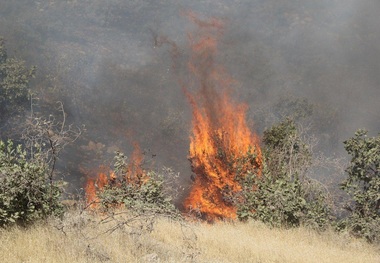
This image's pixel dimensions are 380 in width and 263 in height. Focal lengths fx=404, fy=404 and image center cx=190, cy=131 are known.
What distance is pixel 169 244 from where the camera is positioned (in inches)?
440

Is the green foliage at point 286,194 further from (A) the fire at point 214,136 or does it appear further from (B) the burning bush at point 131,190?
(B) the burning bush at point 131,190

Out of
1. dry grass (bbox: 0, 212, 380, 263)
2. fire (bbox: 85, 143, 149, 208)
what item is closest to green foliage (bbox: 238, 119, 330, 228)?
dry grass (bbox: 0, 212, 380, 263)

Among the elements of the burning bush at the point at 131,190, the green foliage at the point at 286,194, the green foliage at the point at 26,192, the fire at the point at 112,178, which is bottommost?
the fire at the point at 112,178

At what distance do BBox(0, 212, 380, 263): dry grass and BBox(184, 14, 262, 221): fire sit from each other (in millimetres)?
2117

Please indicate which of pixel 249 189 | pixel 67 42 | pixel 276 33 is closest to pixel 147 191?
pixel 249 189

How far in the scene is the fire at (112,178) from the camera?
17.7 meters

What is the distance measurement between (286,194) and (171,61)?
1355 inches

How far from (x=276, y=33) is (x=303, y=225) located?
141 feet

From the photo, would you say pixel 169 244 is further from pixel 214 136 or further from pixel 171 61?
pixel 171 61

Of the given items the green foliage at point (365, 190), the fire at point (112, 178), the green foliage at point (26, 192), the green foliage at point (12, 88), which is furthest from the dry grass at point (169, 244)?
the green foliage at point (12, 88)

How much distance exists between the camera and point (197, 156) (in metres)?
32.0

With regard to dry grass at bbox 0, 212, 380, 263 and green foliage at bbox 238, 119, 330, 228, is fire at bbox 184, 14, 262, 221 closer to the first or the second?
green foliage at bbox 238, 119, 330, 228

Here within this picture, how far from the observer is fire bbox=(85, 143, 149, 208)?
17.7 metres

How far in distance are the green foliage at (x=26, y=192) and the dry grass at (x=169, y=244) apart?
1.62 ft
